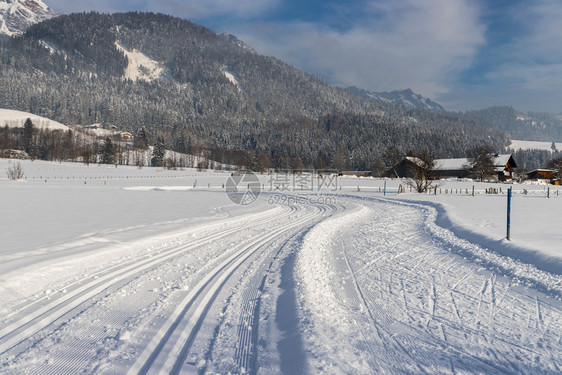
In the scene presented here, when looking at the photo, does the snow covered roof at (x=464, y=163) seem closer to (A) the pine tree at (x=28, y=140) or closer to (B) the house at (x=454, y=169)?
(B) the house at (x=454, y=169)

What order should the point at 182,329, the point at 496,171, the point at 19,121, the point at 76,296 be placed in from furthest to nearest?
the point at 19,121
the point at 496,171
the point at 76,296
the point at 182,329

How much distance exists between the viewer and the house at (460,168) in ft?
249

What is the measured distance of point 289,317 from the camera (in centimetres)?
412

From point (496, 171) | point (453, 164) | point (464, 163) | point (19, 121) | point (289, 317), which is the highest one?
point (19, 121)

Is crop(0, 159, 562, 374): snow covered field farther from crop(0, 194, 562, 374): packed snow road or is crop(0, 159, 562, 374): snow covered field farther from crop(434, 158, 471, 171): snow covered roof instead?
crop(434, 158, 471, 171): snow covered roof

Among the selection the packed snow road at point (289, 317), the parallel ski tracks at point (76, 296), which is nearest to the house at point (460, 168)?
the packed snow road at point (289, 317)

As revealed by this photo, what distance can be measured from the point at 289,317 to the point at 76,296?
351 centimetres

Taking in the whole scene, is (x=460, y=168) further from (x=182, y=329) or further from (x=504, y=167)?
(x=182, y=329)

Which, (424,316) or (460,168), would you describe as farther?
(460,168)

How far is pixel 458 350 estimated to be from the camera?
3332 mm

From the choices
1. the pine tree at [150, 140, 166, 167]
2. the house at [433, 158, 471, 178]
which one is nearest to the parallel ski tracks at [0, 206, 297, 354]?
the house at [433, 158, 471, 178]

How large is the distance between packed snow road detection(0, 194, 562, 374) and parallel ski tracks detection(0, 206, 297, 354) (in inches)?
1.1

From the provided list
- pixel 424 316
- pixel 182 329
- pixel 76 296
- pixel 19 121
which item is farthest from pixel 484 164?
pixel 19 121

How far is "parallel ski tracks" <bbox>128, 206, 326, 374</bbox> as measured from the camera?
122 inches
